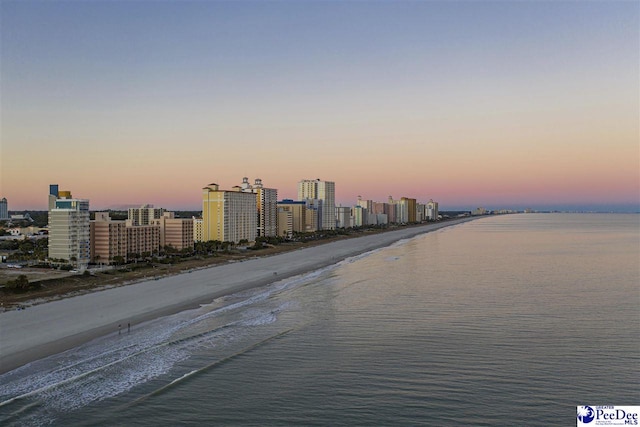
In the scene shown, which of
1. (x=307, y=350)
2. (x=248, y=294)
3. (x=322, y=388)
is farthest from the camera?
(x=248, y=294)

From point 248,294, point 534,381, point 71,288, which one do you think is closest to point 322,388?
Result: point 534,381

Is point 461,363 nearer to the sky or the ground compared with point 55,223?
nearer to the ground

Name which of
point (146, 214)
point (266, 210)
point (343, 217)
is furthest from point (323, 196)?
point (146, 214)

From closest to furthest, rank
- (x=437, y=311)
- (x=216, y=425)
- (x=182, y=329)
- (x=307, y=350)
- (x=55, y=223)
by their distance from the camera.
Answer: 1. (x=216, y=425)
2. (x=307, y=350)
3. (x=182, y=329)
4. (x=437, y=311)
5. (x=55, y=223)

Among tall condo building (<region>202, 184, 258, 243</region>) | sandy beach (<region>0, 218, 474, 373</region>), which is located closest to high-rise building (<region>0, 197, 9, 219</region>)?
tall condo building (<region>202, 184, 258, 243</region>)

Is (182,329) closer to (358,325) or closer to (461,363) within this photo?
(358,325)

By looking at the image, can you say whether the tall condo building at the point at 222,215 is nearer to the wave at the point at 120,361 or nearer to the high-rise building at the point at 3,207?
the wave at the point at 120,361

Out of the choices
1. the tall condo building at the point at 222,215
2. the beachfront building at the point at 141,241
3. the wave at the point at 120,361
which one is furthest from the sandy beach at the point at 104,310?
the tall condo building at the point at 222,215
